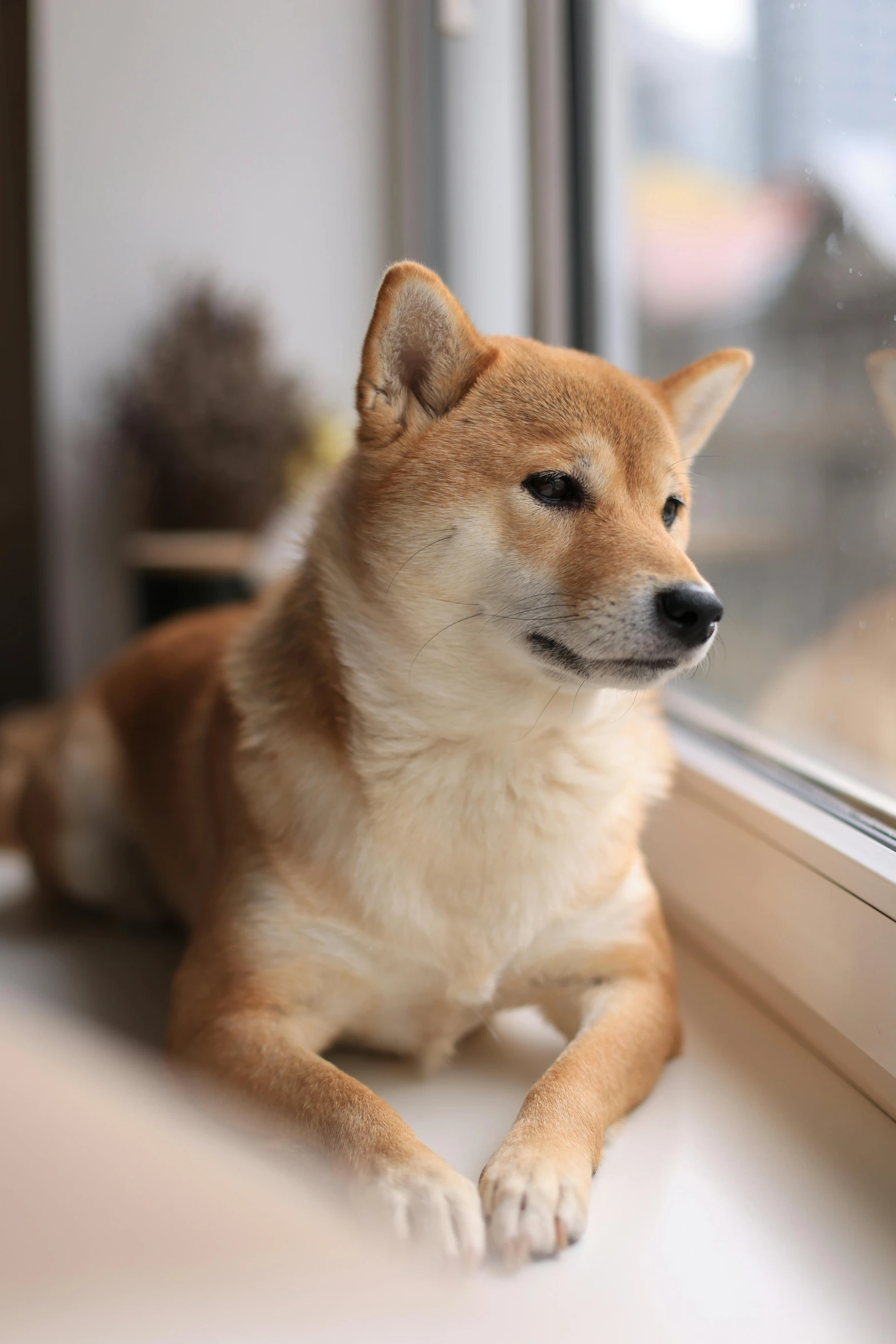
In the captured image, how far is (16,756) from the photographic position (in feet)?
6.17

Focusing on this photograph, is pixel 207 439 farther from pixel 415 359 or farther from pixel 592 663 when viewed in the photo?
pixel 592 663

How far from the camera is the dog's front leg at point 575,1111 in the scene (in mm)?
714

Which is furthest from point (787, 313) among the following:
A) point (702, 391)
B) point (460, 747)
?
point (460, 747)

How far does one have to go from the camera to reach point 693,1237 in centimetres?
76

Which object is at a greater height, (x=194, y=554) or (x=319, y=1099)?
(x=194, y=554)

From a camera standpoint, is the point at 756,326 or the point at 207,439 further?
the point at 207,439

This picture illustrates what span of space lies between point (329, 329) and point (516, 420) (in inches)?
85.0

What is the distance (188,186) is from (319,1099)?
104 inches

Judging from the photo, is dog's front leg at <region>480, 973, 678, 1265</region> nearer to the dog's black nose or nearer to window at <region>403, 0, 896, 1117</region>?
window at <region>403, 0, 896, 1117</region>

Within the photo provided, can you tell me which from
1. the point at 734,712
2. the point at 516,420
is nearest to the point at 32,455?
the point at 734,712

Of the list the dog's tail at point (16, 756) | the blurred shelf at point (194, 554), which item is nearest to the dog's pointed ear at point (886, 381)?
the dog's tail at point (16, 756)

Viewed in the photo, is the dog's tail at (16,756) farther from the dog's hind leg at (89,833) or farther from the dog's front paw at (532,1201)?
the dog's front paw at (532,1201)

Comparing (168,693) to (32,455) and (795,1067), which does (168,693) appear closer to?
(795,1067)

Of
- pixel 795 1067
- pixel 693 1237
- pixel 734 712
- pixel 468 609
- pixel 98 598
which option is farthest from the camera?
pixel 98 598
